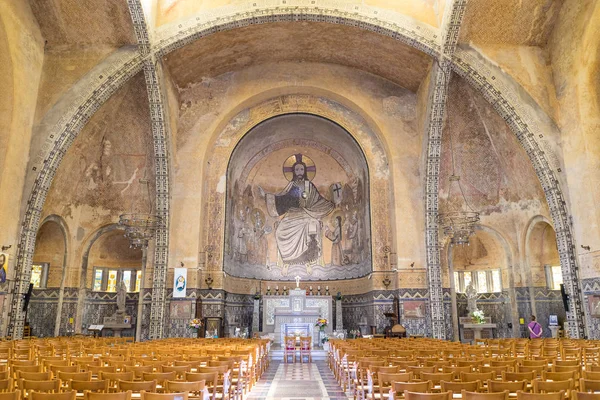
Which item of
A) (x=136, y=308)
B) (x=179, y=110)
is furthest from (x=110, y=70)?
(x=136, y=308)

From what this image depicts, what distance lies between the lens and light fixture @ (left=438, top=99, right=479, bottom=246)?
62.7 ft

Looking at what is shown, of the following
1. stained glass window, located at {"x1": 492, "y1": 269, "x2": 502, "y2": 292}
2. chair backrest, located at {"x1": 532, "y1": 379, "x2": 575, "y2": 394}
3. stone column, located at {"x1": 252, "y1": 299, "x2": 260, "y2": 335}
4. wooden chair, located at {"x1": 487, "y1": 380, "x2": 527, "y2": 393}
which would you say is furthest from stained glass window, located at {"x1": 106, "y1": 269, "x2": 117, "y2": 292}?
chair backrest, located at {"x1": 532, "y1": 379, "x2": 575, "y2": 394}

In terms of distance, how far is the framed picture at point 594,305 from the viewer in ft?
47.4

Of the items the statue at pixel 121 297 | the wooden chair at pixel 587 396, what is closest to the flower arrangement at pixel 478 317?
the statue at pixel 121 297

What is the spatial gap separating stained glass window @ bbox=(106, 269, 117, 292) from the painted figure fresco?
8.71 meters

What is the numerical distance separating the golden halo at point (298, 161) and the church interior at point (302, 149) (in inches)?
34.7

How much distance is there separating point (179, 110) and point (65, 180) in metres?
6.03

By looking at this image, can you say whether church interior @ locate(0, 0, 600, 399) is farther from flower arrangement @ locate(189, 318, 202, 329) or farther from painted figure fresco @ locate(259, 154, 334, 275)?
flower arrangement @ locate(189, 318, 202, 329)

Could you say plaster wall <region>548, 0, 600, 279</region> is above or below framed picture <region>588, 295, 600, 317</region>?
above

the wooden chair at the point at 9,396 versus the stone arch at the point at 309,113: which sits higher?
the stone arch at the point at 309,113

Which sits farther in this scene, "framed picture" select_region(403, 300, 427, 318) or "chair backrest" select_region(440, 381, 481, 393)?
"framed picture" select_region(403, 300, 427, 318)

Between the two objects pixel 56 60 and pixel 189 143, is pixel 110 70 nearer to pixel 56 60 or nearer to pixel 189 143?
pixel 56 60

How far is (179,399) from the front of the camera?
4.59 m

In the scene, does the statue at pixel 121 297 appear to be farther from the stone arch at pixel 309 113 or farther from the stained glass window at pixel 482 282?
the stained glass window at pixel 482 282
